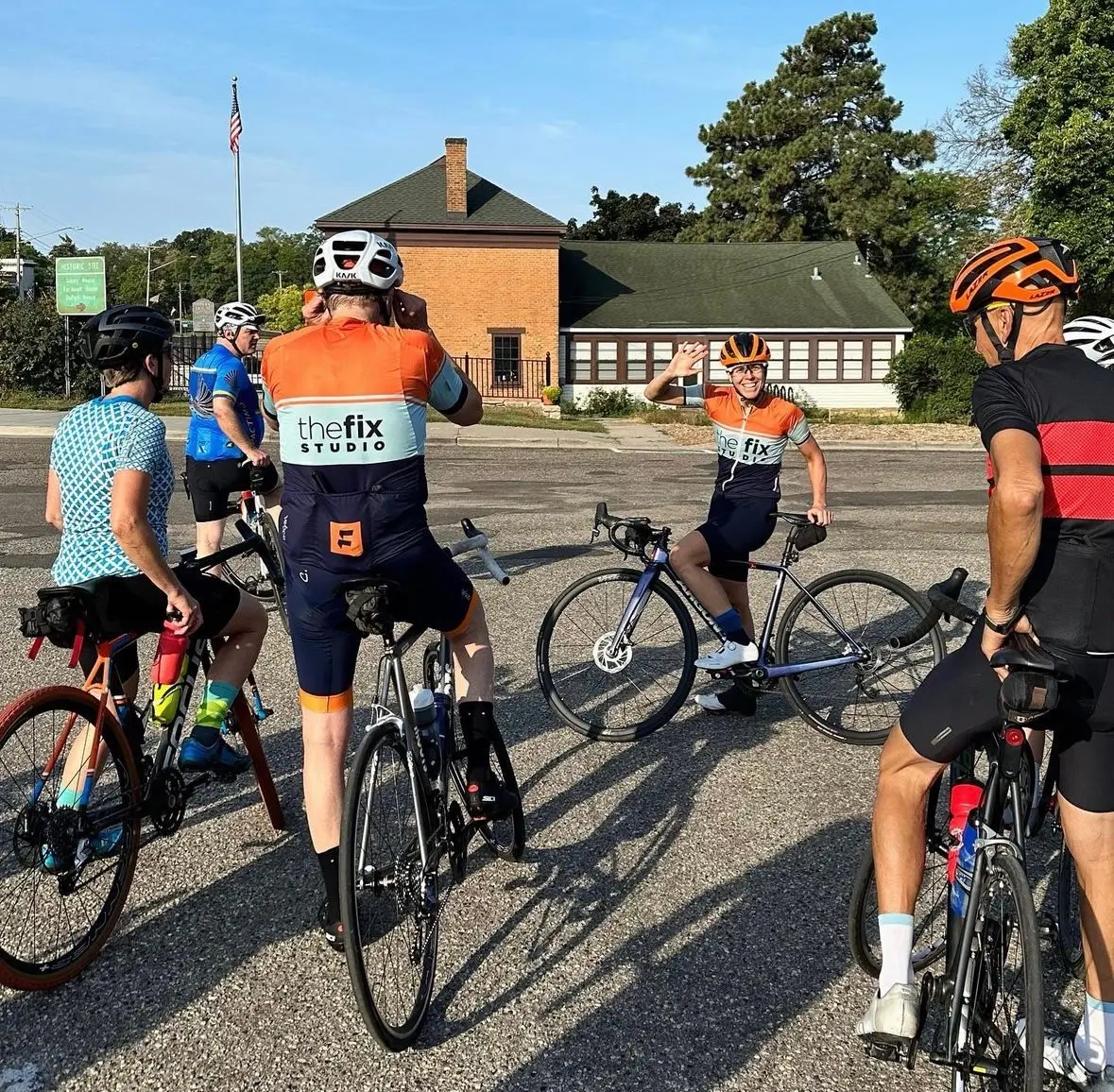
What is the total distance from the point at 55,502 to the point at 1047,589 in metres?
3.37

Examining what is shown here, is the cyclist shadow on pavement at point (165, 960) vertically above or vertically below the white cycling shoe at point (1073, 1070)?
below

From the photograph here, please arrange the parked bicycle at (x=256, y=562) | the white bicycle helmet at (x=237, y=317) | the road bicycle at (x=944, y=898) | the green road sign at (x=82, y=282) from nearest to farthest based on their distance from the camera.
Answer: the road bicycle at (x=944, y=898) → the parked bicycle at (x=256, y=562) → the white bicycle helmet at (x=237, y=317) → the green road sign at (x=82, y=282)

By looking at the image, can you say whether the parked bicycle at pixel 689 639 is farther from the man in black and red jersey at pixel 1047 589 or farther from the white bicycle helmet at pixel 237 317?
the white bicycle helmet at pixel 237 317

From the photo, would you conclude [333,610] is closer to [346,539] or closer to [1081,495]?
[346,539]

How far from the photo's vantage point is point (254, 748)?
431 cm

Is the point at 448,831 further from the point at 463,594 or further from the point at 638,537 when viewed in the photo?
the point at 638,537

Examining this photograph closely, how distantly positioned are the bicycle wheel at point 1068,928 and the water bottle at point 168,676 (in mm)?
3068

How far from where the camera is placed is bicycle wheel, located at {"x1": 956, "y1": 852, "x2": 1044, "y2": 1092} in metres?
2.41

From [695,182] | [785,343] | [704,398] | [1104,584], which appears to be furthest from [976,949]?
[695,182]

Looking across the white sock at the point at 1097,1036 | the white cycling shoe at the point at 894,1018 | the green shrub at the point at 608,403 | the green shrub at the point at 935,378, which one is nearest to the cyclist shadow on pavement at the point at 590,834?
the white cycling shoe at the point at 894,1018

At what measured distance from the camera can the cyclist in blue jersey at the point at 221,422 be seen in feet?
25.5

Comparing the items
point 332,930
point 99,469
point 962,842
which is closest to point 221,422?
point 99,469

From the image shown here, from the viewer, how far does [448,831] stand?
11.5 feet

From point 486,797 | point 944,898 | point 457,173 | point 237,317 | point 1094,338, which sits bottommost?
point 944,898
